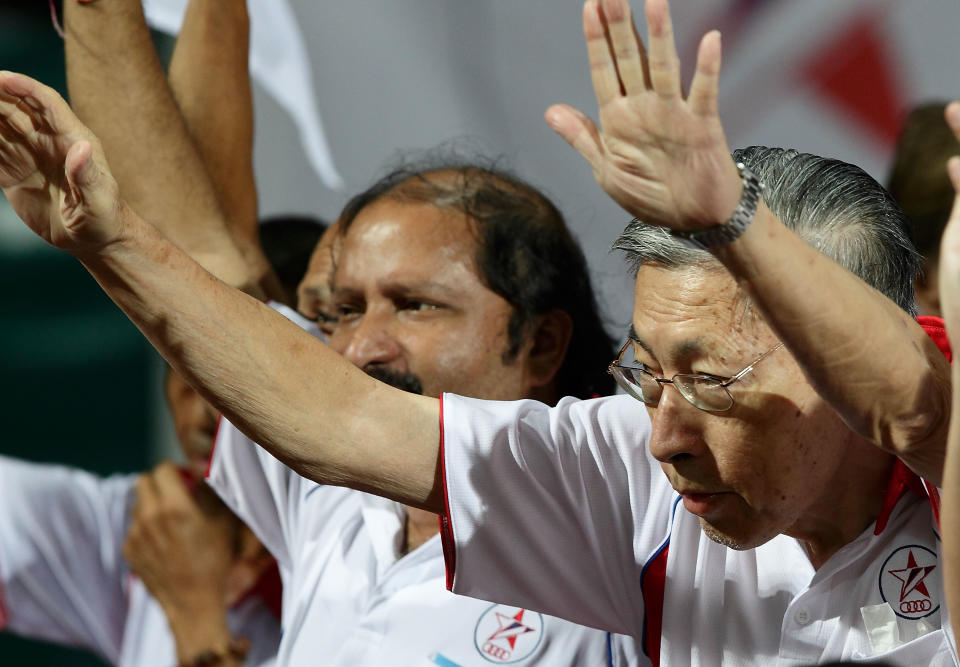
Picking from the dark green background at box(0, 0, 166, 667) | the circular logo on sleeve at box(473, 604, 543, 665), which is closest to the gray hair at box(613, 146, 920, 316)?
the circular logo on sleeve at box(473, 604, 543, 665)

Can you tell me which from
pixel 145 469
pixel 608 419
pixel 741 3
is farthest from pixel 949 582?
pixel 145 469

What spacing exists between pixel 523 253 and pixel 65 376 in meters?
2.35

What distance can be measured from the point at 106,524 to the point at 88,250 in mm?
1747

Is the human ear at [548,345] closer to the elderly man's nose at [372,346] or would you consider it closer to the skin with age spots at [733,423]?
the elderly man's nose at [372,346]

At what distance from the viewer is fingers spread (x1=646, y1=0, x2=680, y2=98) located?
1.04 m

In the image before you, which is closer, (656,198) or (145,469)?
(656,198)

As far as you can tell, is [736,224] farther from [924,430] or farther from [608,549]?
[608,549]

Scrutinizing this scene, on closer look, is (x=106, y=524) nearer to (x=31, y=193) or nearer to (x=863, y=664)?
(x=31, y=193)

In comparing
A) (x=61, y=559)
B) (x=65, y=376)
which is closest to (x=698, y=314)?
(x=61, y=559)

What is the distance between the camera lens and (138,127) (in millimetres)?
2133

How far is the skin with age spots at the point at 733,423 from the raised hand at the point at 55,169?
633 mm

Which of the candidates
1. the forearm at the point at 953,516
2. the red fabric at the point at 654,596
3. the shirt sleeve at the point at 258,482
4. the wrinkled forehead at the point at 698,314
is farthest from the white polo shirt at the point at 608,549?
the shirt sleeve at the point at 258,482

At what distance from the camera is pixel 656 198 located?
3.68 feet

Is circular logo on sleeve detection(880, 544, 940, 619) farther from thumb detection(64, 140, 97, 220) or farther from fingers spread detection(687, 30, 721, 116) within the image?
thumb detection(64, 140, 97, 220)
